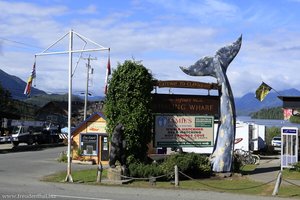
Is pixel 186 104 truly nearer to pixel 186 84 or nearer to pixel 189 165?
pixel 186 84

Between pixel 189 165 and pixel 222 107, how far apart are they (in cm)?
384

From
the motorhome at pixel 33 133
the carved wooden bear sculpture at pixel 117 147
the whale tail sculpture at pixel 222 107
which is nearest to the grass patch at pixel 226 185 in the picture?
the whale tail sculpture at pixel 222 107

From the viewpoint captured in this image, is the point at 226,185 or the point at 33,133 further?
the point at 33,133

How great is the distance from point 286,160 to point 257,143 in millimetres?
16125

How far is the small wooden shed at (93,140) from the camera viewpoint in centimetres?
3531

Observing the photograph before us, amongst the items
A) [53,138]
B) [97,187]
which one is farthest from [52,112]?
[97,187]

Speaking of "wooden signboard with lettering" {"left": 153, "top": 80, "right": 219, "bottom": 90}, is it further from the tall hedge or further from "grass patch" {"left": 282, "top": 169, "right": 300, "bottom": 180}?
"grass patch" {"left": 282, "top": 169, "right": 300, "bottom": 180}

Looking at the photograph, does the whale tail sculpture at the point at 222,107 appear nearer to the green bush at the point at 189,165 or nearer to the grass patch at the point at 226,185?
the green bush at the point at 189,165

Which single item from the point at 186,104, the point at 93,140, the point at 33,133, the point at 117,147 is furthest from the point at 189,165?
the point at 33,133

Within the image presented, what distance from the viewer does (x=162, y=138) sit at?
23.9 meters

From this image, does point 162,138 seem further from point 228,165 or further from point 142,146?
point 228,165

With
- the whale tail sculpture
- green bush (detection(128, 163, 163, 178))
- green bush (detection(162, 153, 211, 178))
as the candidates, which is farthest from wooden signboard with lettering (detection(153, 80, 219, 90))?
green bush (detection(128, 163, 163, 178))

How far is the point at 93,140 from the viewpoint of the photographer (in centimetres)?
3575

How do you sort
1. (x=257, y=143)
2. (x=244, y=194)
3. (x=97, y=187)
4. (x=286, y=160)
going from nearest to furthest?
(x=244, y=194)
(x=97, y=187)
(x=286, y=160)
(x=257, y=143)
